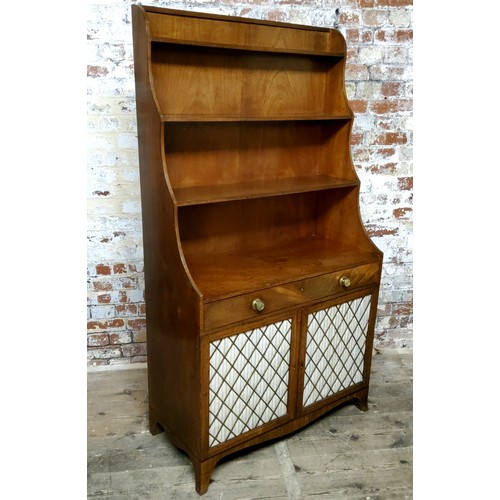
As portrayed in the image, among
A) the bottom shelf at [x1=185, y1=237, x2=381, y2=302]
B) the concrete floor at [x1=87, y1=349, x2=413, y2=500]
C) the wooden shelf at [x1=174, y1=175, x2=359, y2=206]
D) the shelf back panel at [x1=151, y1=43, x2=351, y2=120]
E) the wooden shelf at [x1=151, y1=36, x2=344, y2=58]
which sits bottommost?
the concrete floor at [x1=87, y1=349, x2=413, y2=500]

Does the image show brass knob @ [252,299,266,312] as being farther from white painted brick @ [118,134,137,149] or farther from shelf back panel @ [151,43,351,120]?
white painted brick @ [118,134,137,149]

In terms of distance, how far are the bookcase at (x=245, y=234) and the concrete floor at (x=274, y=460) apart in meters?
0.08

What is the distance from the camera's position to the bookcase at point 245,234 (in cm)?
196

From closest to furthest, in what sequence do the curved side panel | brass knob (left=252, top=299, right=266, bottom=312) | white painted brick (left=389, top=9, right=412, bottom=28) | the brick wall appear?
1. the curved side panel
2. brass knob (left=252, top=299, right=266, bottom=312)
3. the brick wall
4. white painted brick (left=389, top=9, right=412, bottom=28)

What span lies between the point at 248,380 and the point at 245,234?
695 mm

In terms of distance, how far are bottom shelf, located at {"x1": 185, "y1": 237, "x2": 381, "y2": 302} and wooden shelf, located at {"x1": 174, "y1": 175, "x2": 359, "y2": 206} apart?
0.30 metres

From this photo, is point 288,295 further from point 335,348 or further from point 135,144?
point 135,144

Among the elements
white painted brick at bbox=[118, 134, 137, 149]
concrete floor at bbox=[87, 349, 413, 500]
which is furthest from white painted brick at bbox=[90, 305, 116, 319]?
white painted brick at bbox=[118, 134, 137, 149]

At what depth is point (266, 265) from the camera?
225 cm

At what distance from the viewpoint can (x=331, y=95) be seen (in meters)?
2.47

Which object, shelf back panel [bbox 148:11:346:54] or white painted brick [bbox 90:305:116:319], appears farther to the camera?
white painted brick [bbox 90:305:116:319]

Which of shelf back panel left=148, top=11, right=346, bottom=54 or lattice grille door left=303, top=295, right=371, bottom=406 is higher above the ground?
shelf back panel left=148, top=11, right=346, bottom=54

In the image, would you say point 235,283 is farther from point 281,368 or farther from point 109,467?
point 109,467

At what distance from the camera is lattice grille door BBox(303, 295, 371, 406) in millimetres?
2264
